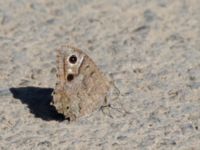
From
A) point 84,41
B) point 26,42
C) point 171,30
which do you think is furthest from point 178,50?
point 26,42

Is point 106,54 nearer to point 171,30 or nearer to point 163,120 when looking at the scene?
point 171,30

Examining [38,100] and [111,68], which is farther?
[111,68]

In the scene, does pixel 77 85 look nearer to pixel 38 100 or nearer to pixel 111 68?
pixel 38 100

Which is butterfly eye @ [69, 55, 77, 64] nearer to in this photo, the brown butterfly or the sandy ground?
the brown butterfly

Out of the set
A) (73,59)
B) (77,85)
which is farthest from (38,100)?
(73,59)

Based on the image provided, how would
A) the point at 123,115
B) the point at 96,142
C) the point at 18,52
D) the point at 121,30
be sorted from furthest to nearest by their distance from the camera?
the point at 121,30
the point at 18,52
the point at 123,115
the point at 96,142

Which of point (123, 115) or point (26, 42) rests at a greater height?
point (26, 42)
